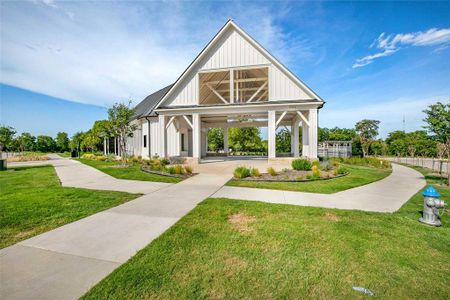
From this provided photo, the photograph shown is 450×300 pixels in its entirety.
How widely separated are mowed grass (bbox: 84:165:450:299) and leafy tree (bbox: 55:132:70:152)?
72.2 m

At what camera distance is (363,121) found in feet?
184

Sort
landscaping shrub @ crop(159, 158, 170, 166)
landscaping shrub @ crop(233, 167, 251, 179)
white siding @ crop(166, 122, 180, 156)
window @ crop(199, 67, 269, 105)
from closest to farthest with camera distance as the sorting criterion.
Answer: landscaping shrub @ crop(233, 167, 251, 179)
landscaping shrub @ crop(159, 158, 170, 166)
window @ crop(199, 67, 269, 105)
white siding @ crop(166, 122, 180, 156)

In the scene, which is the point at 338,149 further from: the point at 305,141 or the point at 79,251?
the point at 79,251

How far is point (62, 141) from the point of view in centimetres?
5956

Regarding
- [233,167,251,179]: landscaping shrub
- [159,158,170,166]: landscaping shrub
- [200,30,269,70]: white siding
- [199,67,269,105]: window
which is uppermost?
[200,30,269,70]: white siding

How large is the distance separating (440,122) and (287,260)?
36.1 feet

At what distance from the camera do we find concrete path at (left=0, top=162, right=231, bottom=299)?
94.9 inches

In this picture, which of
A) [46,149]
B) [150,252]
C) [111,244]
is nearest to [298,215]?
[150,252]

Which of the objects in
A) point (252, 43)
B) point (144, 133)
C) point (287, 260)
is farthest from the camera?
point (144, 133)

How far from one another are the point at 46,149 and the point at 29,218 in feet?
227

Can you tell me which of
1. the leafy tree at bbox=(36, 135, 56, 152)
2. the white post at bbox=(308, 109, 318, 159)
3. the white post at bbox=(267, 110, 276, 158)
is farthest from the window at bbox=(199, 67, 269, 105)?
the leafy tree at bbox=(36, 135, 56, 152)

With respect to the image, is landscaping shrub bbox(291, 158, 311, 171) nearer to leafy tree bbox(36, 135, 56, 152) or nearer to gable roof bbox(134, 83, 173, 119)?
gable roof bbox(134, 83, 173, 119)

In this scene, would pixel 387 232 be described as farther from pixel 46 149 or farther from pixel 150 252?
pixel 46 149

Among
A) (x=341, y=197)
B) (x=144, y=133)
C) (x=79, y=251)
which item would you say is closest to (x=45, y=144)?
(x=144, y=133)
